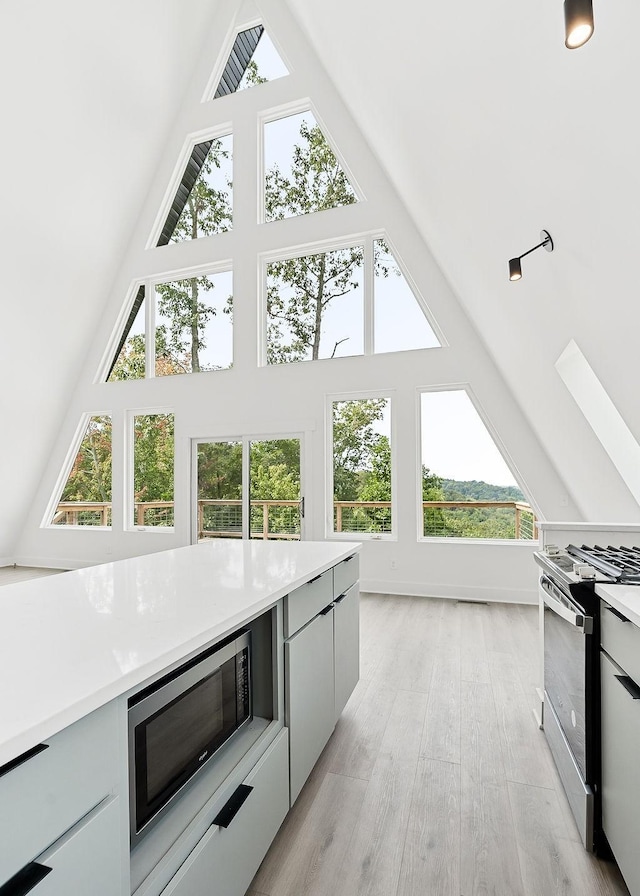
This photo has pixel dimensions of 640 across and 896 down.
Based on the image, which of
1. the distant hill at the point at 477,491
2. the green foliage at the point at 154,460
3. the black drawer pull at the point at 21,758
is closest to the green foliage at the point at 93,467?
the green foliage at the point at 154,460

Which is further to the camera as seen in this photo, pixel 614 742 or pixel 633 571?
pixel 633 571

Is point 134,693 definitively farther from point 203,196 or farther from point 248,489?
point 203,196

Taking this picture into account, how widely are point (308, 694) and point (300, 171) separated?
5.73 metres

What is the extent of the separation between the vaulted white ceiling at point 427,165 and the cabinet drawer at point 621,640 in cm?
119

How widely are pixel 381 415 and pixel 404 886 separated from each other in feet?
13.6

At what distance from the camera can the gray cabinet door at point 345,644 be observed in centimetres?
221

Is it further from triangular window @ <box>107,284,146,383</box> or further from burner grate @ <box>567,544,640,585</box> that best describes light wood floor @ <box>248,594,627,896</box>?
triangular window @ <box>107,284,146,383</box>

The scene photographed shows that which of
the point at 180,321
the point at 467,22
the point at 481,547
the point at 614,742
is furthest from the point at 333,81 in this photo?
the point at 614,742

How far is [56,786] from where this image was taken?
2.40 ft

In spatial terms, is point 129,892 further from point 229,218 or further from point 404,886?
point 229,218

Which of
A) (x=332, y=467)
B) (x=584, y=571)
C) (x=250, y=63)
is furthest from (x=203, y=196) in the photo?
(x=584, y=571)

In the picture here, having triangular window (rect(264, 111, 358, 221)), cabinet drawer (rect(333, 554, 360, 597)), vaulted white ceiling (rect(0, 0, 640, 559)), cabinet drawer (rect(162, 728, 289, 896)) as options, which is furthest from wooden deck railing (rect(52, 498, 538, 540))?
cabinet drawer (rect(162, 728, 289, 896))

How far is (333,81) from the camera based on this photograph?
5.29 m

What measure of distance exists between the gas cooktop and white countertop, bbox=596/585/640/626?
54mm
